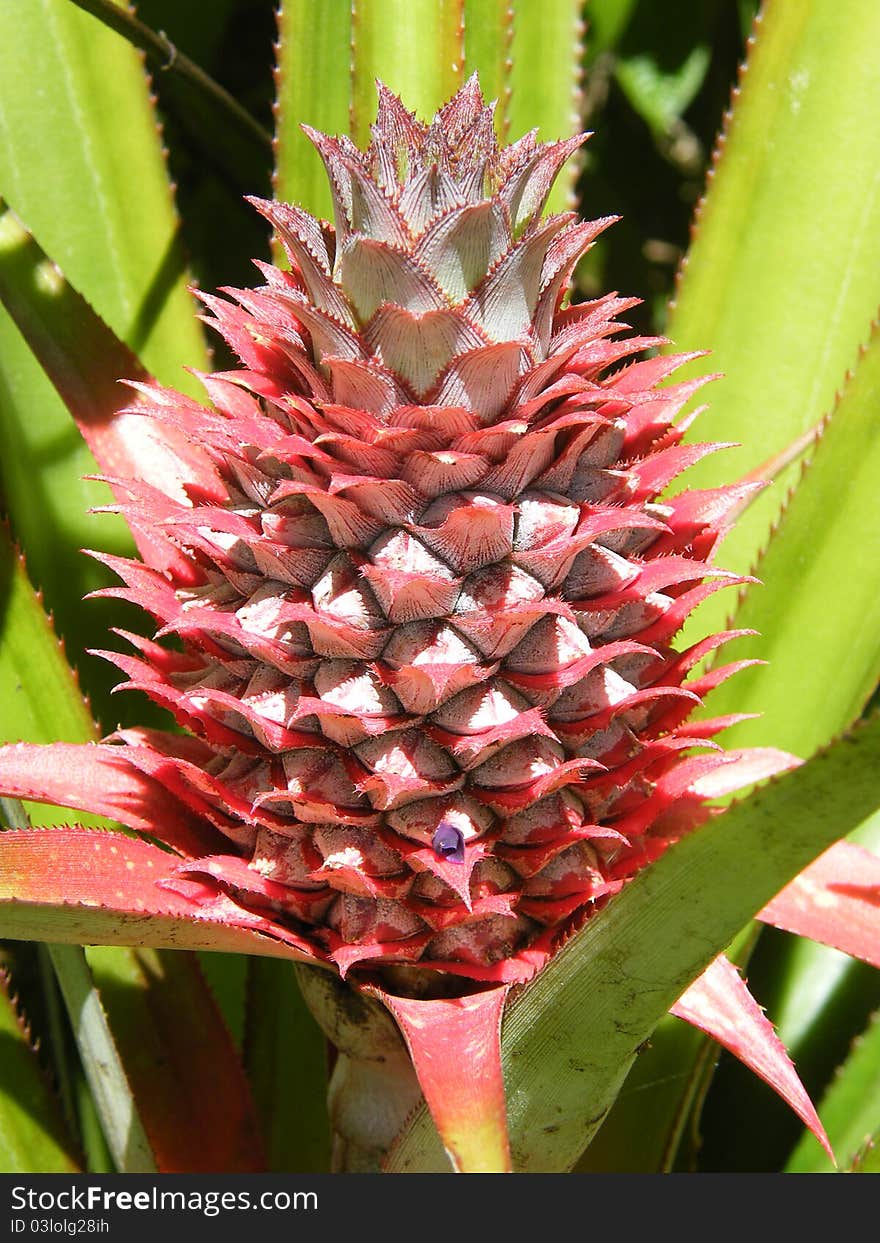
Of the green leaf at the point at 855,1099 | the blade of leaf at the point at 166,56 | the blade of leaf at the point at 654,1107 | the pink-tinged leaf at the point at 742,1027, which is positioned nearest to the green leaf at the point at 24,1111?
the blade of leaf at the point at 654,1107

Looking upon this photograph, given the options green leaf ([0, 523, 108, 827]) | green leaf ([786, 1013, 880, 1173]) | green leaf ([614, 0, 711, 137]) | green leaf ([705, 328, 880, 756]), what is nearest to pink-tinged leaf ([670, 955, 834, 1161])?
green leaf ([705, 328, 880, 756])

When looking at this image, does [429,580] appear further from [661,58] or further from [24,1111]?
[661,58]

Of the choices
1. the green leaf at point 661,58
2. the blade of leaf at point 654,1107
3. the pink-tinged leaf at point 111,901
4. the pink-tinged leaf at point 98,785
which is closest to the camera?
the pink-tinged leaf at point 111,901

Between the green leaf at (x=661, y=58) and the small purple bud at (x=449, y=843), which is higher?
the green leaf at (x=661, y=58)

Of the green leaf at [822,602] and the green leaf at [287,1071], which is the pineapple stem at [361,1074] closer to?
the green leaf at [287,1071]

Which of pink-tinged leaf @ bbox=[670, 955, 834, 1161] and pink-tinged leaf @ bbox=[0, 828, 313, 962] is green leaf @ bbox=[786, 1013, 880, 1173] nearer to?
pink-tinged leaf @ bbox=[670, 955, 834, 1161]

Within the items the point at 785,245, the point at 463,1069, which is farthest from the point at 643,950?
the point at 785,245
